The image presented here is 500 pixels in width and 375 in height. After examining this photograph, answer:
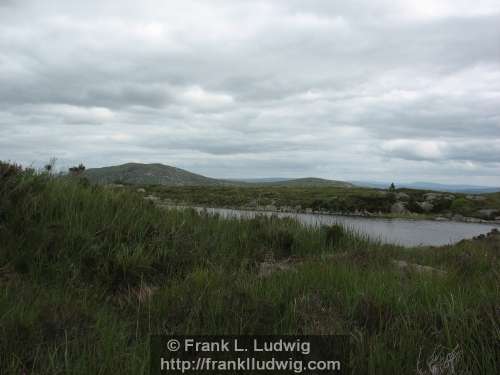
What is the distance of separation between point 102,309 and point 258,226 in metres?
5.37

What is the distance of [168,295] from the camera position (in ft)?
13.6

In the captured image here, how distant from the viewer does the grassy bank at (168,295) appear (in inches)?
116

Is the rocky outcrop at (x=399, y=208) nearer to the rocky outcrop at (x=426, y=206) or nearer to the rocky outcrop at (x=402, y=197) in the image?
the rocky outcrop at (x=426, y=206)

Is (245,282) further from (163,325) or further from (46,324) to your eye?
(46,324)

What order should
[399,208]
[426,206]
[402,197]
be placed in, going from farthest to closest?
[402,197] → [426,206] → [399,208]

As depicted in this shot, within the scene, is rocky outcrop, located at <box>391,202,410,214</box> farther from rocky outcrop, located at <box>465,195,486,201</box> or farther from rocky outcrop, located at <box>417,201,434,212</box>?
rocky outcrop, located at <box>465,195,486,201</box>

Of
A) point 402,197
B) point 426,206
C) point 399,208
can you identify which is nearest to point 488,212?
point 426,206

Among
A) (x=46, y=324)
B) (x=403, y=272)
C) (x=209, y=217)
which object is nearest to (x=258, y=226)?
(x=209, y=217)

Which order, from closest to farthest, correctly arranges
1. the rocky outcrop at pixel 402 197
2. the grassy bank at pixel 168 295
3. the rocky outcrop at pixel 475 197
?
the grassy bank at pixel 168 295 < the rocky outcrop at pixel 475 197 < the rocky outcrop at pixel 402 197

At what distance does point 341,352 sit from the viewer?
3.10 meters

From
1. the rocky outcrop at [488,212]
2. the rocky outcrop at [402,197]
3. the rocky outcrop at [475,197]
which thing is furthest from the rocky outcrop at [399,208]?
the rocky outcrop at [475,197]

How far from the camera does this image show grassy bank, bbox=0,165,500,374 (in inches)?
116

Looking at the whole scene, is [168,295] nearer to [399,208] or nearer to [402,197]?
[399,208]

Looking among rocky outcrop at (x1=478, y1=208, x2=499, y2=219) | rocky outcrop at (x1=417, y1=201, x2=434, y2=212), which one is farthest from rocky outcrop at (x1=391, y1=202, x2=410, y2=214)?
rocky outcrop at (x1=478, y1=208, x2=499, y2=219)
